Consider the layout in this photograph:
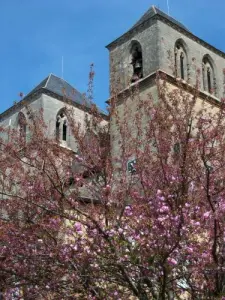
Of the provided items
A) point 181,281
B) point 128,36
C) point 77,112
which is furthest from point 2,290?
point 77,112

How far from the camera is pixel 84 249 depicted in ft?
24.3

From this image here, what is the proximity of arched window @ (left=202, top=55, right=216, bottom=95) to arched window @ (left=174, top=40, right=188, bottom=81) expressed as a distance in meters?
1.24

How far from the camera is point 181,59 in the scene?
22656 mm

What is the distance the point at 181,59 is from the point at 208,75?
182 cm

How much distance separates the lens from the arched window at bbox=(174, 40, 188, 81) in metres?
22.2

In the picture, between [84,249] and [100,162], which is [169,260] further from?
[100,162]

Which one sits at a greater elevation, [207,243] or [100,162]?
[100,162]

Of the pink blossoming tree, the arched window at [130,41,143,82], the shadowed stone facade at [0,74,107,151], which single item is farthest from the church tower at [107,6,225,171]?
the pink blossoming tree

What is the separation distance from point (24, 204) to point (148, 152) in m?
2.29

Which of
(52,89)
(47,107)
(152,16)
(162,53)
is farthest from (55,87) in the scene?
(162,53)

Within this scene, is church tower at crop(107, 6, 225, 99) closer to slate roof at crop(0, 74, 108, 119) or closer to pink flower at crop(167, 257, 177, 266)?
slate roof at crop(0, 74, 108, 119)

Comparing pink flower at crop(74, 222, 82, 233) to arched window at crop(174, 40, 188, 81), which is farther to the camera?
arched window at crop(174, 40, 188, 81)

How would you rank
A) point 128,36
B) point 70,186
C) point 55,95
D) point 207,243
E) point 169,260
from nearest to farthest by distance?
1. point 169,260
2. point 207,243
3. point 70,186
4. point 128,36
5. point 55,95

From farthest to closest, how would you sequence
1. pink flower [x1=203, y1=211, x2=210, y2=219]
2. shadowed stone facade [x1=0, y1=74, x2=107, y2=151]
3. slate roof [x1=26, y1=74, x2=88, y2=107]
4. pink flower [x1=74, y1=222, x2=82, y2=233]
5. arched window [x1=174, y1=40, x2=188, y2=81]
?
slate roof [x1=26, y1=74, x2=88, y2=107] < shadowed stone facade [x1=0, y1=74, x2=107, y2=151] < arched window [x1=174, y1=40, x2=188, y2=81] < pink flower [x1=74, y1=222, x2=82, y2=233] < pink flower [x1=203, y1=211, x2=210, y2=219]
